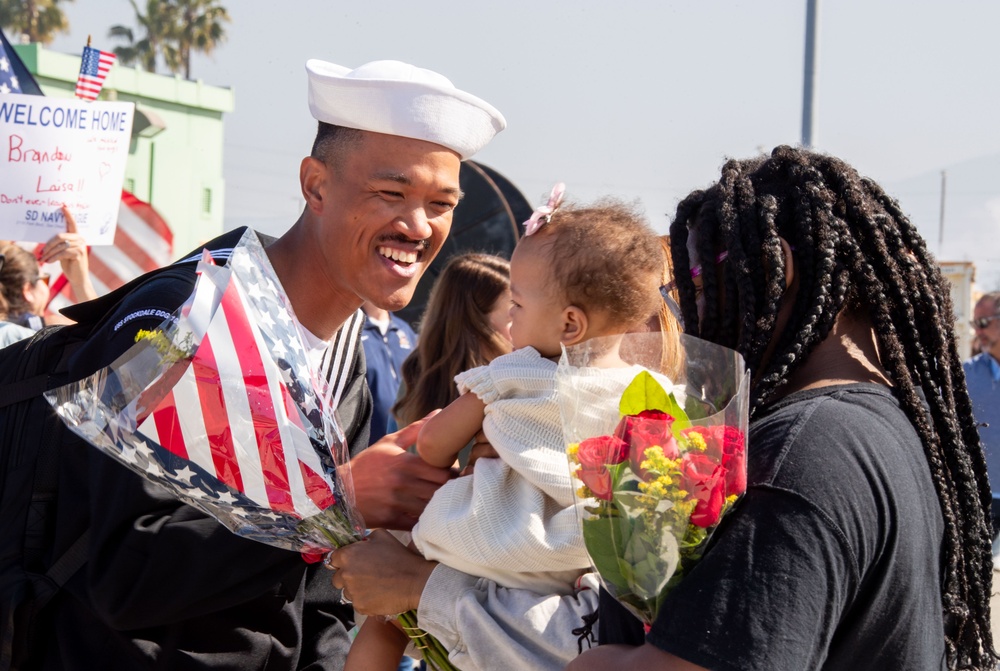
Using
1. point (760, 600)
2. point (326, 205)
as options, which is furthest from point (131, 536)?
point (760, 600)

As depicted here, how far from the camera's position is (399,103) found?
2984 millimetres

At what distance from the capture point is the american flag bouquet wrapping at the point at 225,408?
2039 mm

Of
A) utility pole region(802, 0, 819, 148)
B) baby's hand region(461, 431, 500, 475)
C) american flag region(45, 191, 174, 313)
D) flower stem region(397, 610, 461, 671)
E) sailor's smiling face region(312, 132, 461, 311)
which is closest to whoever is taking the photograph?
flower stem region(397, 610, 461, 671)

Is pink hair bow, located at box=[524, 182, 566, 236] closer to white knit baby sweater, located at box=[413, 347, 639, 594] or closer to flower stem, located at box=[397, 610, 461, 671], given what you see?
white knit baby sweater, located at box=[413, 347, 639, 594]

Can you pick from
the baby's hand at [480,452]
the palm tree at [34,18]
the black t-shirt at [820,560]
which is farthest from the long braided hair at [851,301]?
the palm tree at [34,18]

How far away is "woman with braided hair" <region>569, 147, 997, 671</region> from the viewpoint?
1.50 meters

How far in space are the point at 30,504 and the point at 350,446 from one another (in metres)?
0.92

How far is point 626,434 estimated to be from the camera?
1.67m

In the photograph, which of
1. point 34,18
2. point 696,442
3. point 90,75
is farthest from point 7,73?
point 34,18

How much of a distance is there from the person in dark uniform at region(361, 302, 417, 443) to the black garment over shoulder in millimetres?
2694

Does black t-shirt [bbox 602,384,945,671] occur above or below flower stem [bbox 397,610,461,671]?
above

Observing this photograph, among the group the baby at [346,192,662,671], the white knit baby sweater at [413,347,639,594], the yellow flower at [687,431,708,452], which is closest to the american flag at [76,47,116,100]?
the baby at [346,192,662,671]

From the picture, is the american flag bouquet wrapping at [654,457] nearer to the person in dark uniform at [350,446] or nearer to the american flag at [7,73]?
the person in dark uniform at [350,446]

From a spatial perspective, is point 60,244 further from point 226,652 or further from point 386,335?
point 226,652
